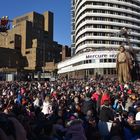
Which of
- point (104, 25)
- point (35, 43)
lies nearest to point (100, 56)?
point (104, 25)

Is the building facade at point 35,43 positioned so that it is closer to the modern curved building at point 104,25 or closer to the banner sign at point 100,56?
the modern curved building at point 104,25

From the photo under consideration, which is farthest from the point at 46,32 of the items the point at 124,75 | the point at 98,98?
the point at 98,98

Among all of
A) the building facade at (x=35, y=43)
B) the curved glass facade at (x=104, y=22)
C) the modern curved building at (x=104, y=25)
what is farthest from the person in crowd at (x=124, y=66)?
the building facade at (x=35, y=43)

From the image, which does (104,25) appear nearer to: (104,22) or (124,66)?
(104,22)

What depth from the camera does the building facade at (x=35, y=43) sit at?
159875 millimetres

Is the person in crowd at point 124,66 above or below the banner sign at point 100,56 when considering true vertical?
below

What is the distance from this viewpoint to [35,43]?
16162cm

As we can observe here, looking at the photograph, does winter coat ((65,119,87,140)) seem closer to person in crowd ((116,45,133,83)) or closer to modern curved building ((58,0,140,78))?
person in crowd ((116,45,133,83))

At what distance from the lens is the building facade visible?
159875 millimetres

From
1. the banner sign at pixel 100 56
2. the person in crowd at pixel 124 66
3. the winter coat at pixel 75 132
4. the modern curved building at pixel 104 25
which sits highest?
the modern curved building at pixel 104 25

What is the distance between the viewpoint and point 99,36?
96.0 metres

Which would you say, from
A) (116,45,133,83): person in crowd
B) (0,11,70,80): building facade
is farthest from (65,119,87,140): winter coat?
(0,11,70,80): building facade

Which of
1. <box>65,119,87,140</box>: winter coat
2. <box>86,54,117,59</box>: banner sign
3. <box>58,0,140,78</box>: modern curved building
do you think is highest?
<box>58,0,140,78</box>: modern curved building

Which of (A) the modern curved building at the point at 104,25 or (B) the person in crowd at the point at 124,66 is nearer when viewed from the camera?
(B) the person in crowd at the point at 124,66
